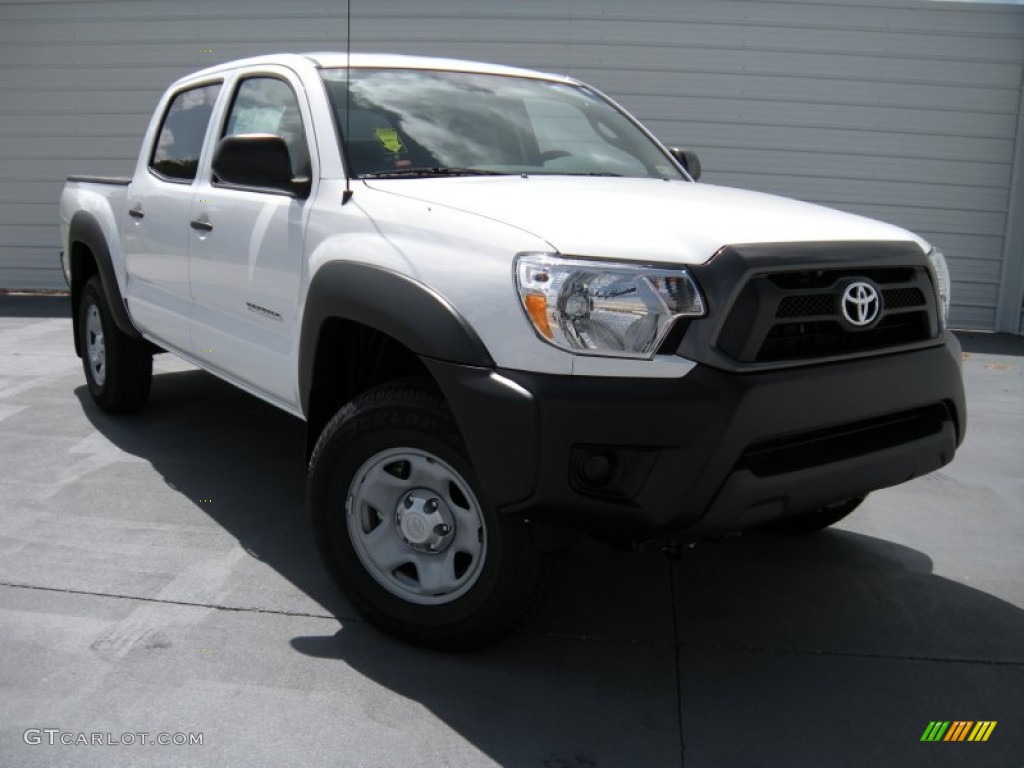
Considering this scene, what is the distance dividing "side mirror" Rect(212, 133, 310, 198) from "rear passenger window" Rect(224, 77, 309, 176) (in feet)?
0.31

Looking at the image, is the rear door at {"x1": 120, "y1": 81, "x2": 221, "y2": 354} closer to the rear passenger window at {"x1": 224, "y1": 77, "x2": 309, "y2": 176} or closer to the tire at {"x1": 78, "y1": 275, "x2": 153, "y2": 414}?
the rear passenger window at {"x1": 224, "y1": 77, "x2": 309, "y2": 176}

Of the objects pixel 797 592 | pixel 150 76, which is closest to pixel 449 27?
pixel 150 76

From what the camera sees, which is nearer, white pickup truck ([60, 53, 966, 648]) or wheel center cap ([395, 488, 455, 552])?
white pickup truck ([60, 53, 966, 648])

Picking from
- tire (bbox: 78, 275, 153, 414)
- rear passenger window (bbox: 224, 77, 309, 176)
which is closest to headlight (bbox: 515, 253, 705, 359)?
rear passenger window (bbox: 224, 77, 309, 176)

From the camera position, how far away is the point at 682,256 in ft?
8.49

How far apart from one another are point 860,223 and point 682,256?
2.68ft

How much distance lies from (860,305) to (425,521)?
136 cm

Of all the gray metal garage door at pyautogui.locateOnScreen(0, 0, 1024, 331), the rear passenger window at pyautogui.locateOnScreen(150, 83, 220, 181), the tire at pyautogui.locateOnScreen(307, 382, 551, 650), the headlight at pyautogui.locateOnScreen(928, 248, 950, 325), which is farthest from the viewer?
the gray metal garage door at pyautogui.locateOnScreen(0, 0, 1024, 331)

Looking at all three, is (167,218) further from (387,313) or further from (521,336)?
(521,336)

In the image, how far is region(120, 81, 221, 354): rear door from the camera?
4508mm

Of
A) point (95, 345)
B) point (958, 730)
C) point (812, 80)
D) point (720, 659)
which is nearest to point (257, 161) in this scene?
point (720, 659)

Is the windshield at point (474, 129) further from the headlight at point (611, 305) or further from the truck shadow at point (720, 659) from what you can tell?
the truck shadow at point (720, 659)

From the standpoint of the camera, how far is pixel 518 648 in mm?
3168

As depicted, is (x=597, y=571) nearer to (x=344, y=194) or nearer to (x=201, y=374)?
(x=344, y=194)
